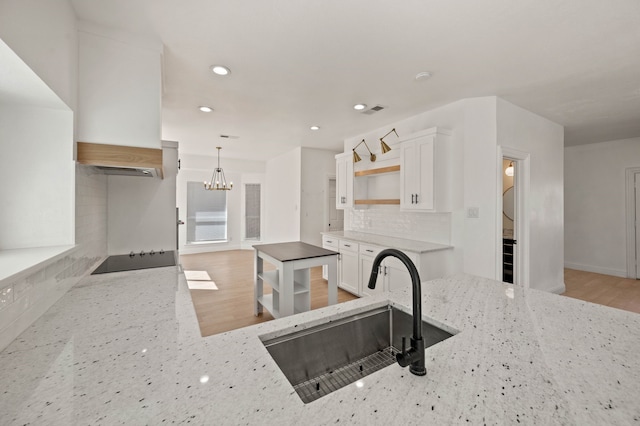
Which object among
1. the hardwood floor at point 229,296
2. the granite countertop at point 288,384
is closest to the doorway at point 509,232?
the hardwood floor at point 229,296

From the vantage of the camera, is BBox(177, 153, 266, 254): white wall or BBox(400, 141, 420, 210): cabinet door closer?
BBox(400, 141, 420, 210): cabinet door

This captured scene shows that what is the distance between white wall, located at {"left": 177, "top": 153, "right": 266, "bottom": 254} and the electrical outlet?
5875 millimetres

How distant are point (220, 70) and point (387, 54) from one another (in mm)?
1526

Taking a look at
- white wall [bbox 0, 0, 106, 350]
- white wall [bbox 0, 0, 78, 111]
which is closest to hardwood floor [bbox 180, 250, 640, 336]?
white wall [bbox 0, 0, 106, 350]

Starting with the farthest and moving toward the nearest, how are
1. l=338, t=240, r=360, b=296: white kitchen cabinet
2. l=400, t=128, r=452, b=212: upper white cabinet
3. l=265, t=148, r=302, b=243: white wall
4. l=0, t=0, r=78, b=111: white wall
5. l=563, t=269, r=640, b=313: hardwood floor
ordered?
1. l=265, t=148, r=302, b=243: white wall
2. l=338, t=240, r=360, b=296: white kitchen cabinet
3. l=563, t=269, r=640, b=313: hardwood floor
4. l=400, t=128, r=452, b=212: upper white cabinet
5. l=0, t=0, r=78, b=111: white wall

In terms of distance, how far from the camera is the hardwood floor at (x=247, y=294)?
10.5 ft

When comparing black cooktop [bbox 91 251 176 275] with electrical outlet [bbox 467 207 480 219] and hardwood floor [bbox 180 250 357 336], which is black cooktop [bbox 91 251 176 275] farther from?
electrical outlet [bbox 467 207 480 219]

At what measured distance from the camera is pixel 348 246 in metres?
4.14

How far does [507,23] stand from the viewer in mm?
1874

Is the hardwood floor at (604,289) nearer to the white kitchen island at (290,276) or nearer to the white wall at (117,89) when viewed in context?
the white kitchen island at (290,276)

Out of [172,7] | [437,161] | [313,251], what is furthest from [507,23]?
[313,251]

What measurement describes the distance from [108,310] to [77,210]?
771mm

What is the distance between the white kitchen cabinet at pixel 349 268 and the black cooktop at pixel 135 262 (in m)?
2.36

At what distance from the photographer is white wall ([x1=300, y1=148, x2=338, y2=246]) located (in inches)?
235
